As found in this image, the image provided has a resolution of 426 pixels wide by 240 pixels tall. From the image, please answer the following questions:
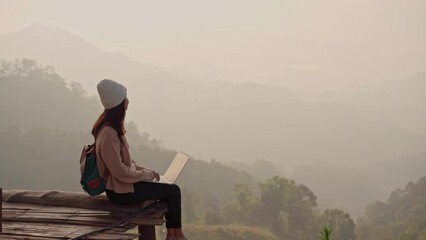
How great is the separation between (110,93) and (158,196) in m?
1.15

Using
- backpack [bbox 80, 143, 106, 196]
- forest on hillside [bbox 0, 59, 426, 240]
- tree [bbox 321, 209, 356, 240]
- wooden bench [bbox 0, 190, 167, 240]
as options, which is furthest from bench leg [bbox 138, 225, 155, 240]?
tree [bbox 321, 209, 356, 240]

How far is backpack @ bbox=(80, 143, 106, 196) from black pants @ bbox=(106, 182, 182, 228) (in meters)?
0.12

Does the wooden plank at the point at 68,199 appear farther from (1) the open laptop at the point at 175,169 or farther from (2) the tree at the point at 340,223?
(2) the tree at the point at 340,223

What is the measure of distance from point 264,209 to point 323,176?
114771 mm

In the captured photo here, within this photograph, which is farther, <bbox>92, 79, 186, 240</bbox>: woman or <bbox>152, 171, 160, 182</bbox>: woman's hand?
<bbox>152, 171, 160, 182</bbox>: woman's hand

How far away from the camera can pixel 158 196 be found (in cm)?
545

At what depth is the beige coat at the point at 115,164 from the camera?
16.7 feet

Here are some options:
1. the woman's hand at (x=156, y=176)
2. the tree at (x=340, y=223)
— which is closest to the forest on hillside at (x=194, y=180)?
the tree at (x=340, y=223)

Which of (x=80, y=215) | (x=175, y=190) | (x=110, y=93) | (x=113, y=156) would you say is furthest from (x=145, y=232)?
(x=110, y=93)

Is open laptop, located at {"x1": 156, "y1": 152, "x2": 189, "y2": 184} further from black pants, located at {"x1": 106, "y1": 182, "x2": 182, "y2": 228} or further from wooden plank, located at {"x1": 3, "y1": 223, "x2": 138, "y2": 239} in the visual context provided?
wooden plank, located at {"x1": 3, "y1": 223, "x2": 138, "y2": 239}

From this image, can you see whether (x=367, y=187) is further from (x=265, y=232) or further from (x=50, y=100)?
(x=265, y=232)

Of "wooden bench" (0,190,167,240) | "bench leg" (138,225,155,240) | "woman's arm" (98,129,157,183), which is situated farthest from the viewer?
"bench leg" (138,225,155,240)

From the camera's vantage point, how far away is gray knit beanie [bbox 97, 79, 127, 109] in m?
5.16

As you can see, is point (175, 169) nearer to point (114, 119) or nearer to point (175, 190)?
point (175, 190)
